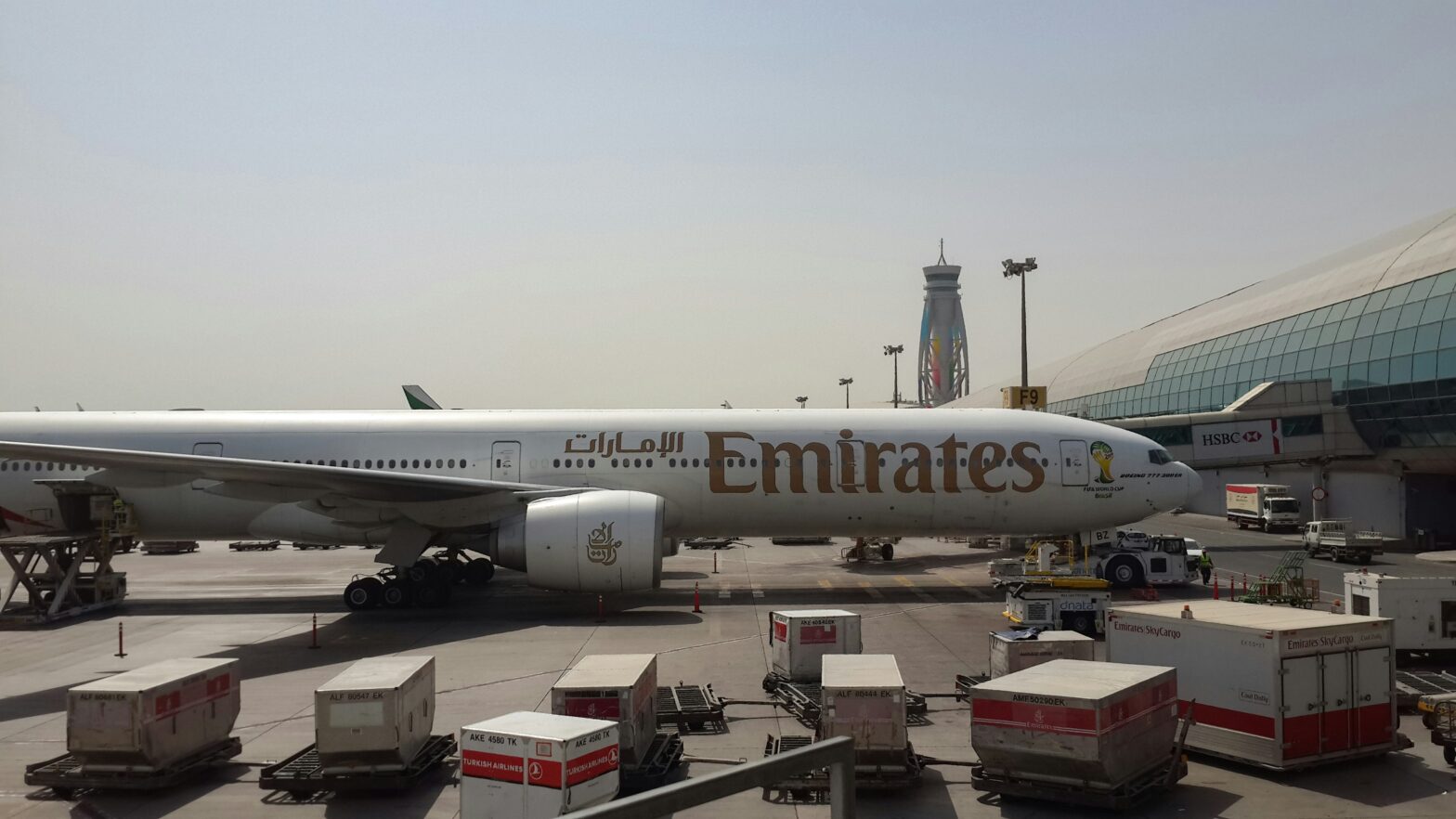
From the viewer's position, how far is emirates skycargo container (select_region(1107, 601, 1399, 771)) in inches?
421

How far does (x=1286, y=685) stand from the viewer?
35.0 ft

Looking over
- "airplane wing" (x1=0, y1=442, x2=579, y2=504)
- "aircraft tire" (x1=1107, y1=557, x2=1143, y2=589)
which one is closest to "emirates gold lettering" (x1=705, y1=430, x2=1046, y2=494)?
"aircraft tire" (x1=1107, y1=557, x2=1143, y2=589)

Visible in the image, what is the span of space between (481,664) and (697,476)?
886 cm

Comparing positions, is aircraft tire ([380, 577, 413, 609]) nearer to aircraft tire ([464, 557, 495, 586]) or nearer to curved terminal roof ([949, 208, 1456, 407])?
aircraft tire ([464, 557, 495, 586])

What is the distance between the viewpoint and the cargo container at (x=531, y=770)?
8.23 metres

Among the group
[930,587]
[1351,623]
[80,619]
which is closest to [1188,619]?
[1351,623]

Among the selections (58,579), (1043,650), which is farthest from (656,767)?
(58,579)

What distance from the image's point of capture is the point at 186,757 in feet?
35.0

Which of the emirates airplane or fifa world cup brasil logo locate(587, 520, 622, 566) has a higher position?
the emirates airplane

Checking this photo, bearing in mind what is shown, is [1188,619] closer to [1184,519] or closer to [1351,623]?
[1351,623]

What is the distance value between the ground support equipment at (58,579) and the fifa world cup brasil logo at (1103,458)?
23946 millimetres

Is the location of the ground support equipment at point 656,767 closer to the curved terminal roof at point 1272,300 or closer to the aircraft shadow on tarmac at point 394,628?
the aircraft shadow on tarmac at point 394,628

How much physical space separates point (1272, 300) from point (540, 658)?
5007 centimetres

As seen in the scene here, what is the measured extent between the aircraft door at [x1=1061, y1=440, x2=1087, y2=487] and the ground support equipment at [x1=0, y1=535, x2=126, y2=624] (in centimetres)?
2306
